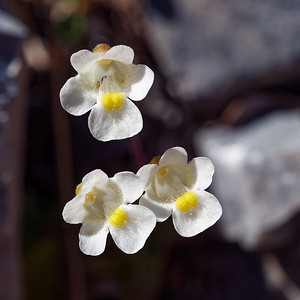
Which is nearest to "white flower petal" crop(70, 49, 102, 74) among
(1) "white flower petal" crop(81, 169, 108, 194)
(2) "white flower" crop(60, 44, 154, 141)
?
(2) "white flower" crop(60, 44, 154, 141)

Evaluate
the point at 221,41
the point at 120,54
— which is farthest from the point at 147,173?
the point at 221,41

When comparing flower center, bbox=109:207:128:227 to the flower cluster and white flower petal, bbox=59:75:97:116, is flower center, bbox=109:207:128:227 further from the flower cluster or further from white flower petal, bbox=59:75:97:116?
white flower petal, bbox=59:75:97:116

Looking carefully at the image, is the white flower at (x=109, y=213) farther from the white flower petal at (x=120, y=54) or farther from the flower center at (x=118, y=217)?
the white flower petal at (x=120, y=54)

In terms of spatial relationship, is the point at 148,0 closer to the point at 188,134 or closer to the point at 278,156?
the point at 188,134

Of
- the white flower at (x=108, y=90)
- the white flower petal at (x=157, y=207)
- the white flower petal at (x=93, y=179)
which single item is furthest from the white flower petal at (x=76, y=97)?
the white flower petal at (x=157, y=207)

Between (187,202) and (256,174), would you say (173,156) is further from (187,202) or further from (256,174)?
(256,174)
